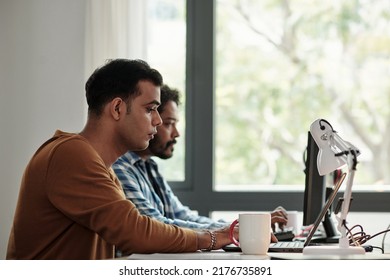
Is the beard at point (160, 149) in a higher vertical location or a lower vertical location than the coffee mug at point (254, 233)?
higher

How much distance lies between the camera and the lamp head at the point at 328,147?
1942mm

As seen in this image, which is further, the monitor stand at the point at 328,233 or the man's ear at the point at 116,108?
the monitor stand at the point at 328,233

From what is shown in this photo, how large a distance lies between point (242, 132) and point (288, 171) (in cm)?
39

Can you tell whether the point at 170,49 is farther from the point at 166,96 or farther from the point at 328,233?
the point at 328,233

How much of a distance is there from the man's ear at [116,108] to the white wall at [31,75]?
1.65 m

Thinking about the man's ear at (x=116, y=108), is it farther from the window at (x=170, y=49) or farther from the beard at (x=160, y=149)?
the window at (x=170, y=49)

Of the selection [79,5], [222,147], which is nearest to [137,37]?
[79,5]

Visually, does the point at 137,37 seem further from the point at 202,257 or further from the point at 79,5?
the point at 202,257

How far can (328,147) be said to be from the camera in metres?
1.98

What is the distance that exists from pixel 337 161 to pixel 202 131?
2293mm

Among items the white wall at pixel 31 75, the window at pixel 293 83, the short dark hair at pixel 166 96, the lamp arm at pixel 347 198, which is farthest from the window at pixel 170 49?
the lamp arm at pixel 347 198

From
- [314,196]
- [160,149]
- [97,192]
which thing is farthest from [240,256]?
[160,149]

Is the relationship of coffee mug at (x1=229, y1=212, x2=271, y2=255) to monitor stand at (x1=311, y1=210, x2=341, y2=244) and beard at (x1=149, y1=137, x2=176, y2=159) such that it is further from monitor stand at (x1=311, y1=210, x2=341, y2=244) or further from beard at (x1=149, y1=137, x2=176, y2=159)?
beard at (x1=149, y1=137, x2=176, y2=159)

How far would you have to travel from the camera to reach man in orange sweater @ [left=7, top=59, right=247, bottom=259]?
6.64 ft
